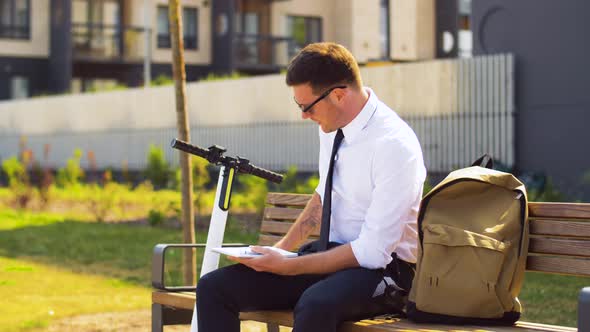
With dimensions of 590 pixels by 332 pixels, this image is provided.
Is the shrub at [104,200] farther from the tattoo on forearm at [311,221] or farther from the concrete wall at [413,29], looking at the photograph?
the concrete wall at [413,29]

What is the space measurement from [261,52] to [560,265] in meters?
40.4

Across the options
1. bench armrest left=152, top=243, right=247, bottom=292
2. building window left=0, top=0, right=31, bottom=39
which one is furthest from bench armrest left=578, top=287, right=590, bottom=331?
building window left=0, top=0, right=31, bottom=39

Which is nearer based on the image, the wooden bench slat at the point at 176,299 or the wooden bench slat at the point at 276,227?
the wooden bench slat at the point at 176,299

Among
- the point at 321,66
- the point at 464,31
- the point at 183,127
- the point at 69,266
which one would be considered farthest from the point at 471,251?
the point at 464,31

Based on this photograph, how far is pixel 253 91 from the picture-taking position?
2302 cm

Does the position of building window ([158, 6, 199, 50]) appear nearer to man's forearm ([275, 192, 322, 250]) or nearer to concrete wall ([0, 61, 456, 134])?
concrete wall ([0, 61, 456, 134])

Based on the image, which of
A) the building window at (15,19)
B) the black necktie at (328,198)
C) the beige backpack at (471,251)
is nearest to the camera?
the beige backpack at (471,251)

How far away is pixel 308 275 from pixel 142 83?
39.9 meters

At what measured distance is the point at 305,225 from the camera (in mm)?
5043

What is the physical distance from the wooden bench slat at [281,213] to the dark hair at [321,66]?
149 cm

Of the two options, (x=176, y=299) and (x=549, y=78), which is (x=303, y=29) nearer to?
(x=549, y=78)

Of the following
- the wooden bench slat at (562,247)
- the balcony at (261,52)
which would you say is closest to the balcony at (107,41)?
the balcony at (261,52)

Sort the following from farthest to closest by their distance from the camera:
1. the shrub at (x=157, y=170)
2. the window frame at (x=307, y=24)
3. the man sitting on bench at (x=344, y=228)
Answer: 1. the window frame at (x=307, y=24)
2. the shrub at (x=157, y=170)
3. the man sitting on bench at (x=344, y=228)

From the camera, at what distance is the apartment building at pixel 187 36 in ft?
136
